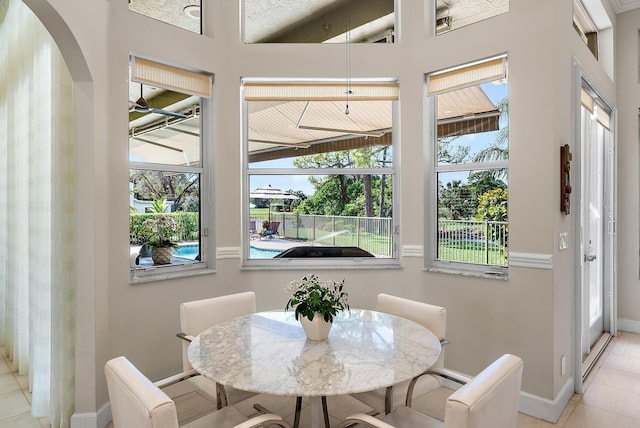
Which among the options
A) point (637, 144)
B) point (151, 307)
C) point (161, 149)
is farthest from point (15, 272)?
point (637, 144)

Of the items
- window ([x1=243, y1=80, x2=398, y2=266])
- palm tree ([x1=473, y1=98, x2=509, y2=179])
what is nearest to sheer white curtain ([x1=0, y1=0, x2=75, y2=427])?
window ([x1=243, y1=80, x2=398, y2=266])

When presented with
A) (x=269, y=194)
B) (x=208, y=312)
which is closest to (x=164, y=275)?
(x=208, y=312)

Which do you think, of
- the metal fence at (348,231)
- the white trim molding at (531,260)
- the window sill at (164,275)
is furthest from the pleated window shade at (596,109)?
the window sill at (164,275)

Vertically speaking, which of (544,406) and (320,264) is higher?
(320,264)

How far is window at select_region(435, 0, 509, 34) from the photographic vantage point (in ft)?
9.71

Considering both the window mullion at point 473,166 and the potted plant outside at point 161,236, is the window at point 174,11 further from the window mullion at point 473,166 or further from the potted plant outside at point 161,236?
the window mullion at point 473,166

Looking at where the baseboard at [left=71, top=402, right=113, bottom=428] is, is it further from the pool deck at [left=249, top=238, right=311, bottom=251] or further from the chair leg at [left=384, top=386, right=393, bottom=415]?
the chair leg at [left=384, top=386, right=393, bottom=415]

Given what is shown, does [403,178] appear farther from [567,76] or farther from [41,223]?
[41,223]

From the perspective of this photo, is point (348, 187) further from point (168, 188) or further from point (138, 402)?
point (138, 402)

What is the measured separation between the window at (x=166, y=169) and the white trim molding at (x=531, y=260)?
2.36m

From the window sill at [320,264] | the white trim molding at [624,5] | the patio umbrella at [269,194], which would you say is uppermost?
the white trim molding at [624,5]

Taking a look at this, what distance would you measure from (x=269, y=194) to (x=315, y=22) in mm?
1515

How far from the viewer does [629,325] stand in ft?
14.4

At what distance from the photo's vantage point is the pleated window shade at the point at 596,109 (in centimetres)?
A: 332
